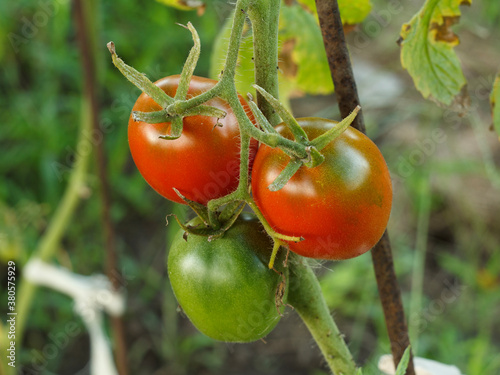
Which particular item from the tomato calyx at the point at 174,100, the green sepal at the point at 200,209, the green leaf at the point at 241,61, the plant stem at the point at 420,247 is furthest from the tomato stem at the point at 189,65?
the plant stem at the point at 420,247

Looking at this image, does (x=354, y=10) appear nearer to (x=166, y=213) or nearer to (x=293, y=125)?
(x=293, y=125)

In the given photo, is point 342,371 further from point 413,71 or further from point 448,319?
point 448,319

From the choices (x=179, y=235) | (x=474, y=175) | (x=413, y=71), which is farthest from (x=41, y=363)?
(x=474, y=175)

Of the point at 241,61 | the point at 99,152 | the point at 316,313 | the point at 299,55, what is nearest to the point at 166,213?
the point at 99,152

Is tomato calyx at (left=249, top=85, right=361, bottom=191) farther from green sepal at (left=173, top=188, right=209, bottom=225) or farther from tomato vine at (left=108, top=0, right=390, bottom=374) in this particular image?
green sepal at (left=173, top=188, right=209, bottom=225)

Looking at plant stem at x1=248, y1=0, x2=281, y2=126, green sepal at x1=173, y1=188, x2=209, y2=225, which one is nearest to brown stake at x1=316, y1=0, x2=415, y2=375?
plant stem at x1=248, y1=0, x2=281, y2=126
